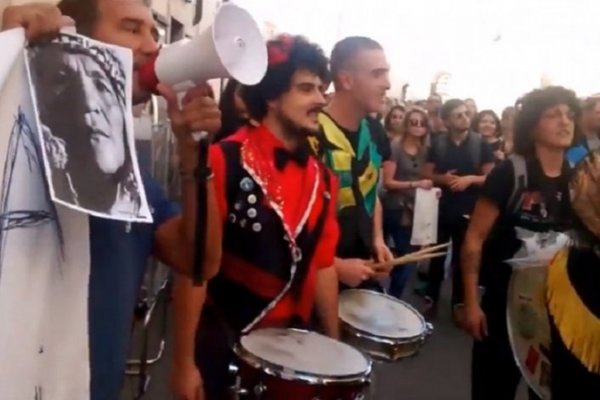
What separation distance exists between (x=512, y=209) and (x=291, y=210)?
1092mm

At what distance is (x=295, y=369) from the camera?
2057 millimetres

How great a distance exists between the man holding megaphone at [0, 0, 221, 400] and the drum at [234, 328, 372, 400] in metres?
0.51

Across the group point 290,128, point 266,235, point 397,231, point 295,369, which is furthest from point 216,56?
point 397,231

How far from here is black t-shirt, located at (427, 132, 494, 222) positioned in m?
6.35

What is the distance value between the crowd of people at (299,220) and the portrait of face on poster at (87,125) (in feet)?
0.16

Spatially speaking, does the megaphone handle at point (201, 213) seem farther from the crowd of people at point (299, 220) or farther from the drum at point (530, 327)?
the drum at point (530, 327)

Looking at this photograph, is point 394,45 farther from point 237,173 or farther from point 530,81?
point 237,173

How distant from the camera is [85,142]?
1.22 meters

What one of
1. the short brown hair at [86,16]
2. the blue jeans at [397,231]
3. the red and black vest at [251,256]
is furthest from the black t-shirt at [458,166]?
the short brown hair at [86,16]

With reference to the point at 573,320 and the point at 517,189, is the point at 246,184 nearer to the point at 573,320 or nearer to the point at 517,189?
the point at 573,320

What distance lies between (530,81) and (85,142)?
14.1 meters

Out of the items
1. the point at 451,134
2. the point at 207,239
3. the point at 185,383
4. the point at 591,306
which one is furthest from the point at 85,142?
the point at 451,134

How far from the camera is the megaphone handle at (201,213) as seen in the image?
4.82 feet

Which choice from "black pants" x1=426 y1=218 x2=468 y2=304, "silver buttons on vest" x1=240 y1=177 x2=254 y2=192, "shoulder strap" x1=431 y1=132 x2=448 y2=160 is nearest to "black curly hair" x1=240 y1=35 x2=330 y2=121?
"silver buttons on vest" x1=240 y1=177 x2=254 y2=192
